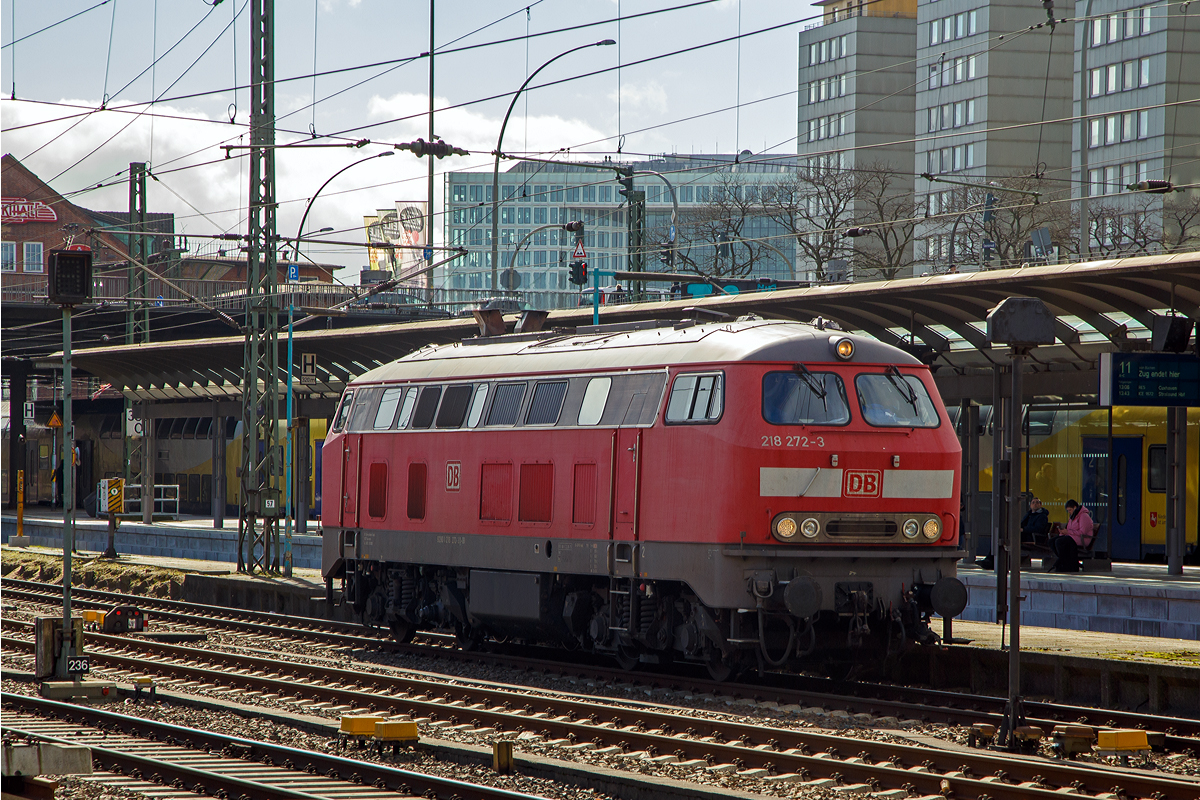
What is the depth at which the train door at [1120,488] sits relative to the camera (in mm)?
27078

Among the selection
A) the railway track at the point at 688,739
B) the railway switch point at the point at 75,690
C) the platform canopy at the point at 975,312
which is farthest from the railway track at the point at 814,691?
the platform canopy at the point at 975,312

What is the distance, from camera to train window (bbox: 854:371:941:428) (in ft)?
47.8

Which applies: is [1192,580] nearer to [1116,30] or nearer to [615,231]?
[1116,30]

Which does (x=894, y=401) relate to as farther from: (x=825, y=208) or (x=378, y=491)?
(x=825, y=208)

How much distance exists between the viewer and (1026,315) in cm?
1130

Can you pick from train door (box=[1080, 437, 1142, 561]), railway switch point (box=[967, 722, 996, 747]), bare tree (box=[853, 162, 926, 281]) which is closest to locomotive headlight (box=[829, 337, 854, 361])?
railway switch point (box=[967, 722, 996, 747])

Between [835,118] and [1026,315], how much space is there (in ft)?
313

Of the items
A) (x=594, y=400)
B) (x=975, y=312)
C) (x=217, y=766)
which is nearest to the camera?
(x=217, y=766)

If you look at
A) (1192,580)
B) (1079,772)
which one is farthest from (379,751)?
(1192,580)

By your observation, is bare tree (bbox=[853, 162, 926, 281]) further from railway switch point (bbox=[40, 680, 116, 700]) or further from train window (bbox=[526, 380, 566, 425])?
railway switch point (bbox=[40, 680, 116, 700])

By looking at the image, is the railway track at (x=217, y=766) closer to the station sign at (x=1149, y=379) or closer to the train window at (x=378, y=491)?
the train window at (x=378, y=491)

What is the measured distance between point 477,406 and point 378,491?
2490mm

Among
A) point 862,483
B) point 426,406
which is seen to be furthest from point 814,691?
point 426,406

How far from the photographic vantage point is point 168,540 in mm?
36812
